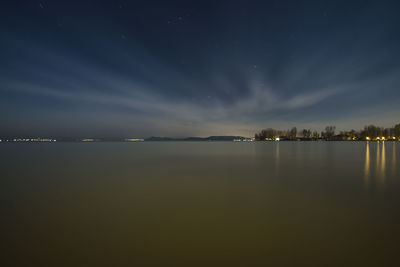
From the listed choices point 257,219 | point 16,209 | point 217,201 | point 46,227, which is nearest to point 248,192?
point 217,201

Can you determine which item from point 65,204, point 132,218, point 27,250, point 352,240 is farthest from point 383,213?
point 65,204

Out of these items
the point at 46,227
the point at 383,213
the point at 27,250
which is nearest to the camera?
the point at 27,250

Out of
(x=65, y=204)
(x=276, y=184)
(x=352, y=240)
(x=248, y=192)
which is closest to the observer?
(x=352, y=240)

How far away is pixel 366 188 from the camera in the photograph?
848cm

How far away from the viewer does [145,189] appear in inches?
327

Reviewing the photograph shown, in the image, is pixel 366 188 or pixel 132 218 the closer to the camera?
pixel 132 218

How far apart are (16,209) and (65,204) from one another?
1.27 metres

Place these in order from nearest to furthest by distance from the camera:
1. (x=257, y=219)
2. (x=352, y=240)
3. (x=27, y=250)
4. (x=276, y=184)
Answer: (x=27, y=250) < (x=352, y=240) < (x=257, y=219) < (x=276, y=184)

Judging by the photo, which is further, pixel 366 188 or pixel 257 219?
pixel 366 188

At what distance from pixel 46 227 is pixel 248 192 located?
6.45 metres

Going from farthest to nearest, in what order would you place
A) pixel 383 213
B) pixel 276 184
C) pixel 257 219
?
1. pixel 276 184
2. pixel 383 213
3. pixel 257 219

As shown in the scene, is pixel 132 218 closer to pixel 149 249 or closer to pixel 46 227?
pixel 149 249

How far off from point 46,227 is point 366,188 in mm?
11648

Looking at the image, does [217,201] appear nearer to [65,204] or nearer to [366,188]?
[65,204]
